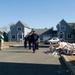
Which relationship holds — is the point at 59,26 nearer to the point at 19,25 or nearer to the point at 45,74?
the point at 19,25

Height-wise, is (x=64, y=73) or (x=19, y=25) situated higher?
(x=19, y=25)

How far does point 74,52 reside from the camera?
918 inches

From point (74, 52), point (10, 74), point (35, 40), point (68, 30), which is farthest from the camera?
point (68, 30)

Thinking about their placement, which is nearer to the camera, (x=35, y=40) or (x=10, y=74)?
(x=10, y=74)

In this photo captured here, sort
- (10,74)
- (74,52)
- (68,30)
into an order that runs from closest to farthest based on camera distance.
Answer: (10,74)
(74,52)
(68,30)

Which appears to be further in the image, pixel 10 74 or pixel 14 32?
pixel 14 32

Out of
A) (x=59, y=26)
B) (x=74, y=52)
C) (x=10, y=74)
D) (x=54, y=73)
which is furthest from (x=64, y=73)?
(x=59, y=26)

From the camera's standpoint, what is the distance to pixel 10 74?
11875mm

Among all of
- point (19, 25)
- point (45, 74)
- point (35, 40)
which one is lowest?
point (45, 74)

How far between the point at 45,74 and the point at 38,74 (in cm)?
29

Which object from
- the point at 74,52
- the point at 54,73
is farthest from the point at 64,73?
the point at 74,52

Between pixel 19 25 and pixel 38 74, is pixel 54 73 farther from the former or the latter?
pixel 19 25

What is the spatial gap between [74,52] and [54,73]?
434 inches

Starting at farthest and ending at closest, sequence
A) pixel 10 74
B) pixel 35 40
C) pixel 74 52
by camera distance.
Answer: pixel 35 40 < pixel 74 52 < pixel 10 74
